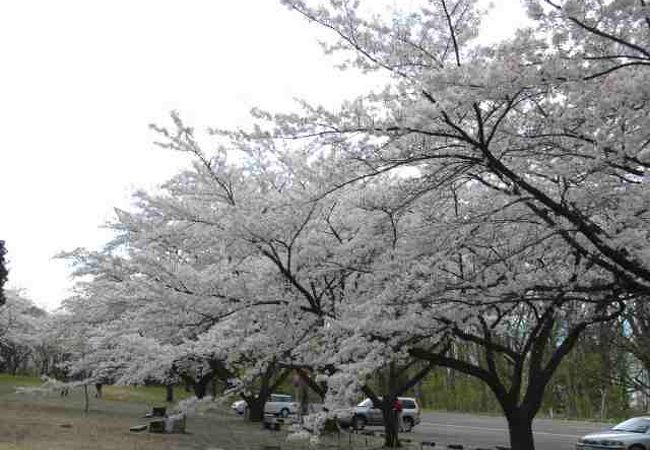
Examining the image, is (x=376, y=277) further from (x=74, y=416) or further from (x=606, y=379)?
(x=606, y=379)

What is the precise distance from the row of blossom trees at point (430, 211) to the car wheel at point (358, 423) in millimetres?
12346

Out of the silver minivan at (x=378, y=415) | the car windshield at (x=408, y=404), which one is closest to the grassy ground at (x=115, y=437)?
the silver minivan at (x=378, y=415)

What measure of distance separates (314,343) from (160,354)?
219 cm

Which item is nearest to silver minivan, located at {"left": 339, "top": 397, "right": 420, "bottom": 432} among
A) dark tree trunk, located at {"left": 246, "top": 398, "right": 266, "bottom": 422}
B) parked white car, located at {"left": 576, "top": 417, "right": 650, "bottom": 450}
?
dark tree trunk, located at {"left": 246, "top": 398, "right": 266, "bottom": 422}

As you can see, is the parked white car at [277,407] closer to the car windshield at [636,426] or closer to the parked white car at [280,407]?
the parked white car at [280,407]

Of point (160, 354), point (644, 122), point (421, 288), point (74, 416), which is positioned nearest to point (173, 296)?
point (160, 354)

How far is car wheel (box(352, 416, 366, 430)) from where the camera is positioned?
21.5m

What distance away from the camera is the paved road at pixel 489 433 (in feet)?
58.7

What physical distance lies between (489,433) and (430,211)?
55.6 ft

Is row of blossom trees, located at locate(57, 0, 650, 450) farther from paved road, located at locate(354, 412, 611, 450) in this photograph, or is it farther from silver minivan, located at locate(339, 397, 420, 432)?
silver minivan, located at locate(339, 397, 420, 432)

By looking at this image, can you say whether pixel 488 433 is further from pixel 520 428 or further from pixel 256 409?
pixel 520 428

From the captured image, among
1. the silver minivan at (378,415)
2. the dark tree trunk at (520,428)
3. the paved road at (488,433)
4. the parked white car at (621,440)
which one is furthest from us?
the silver minivan at (378,415)

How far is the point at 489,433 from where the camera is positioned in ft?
70.7

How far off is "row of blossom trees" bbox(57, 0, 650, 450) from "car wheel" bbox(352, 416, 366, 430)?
40.5 ft
